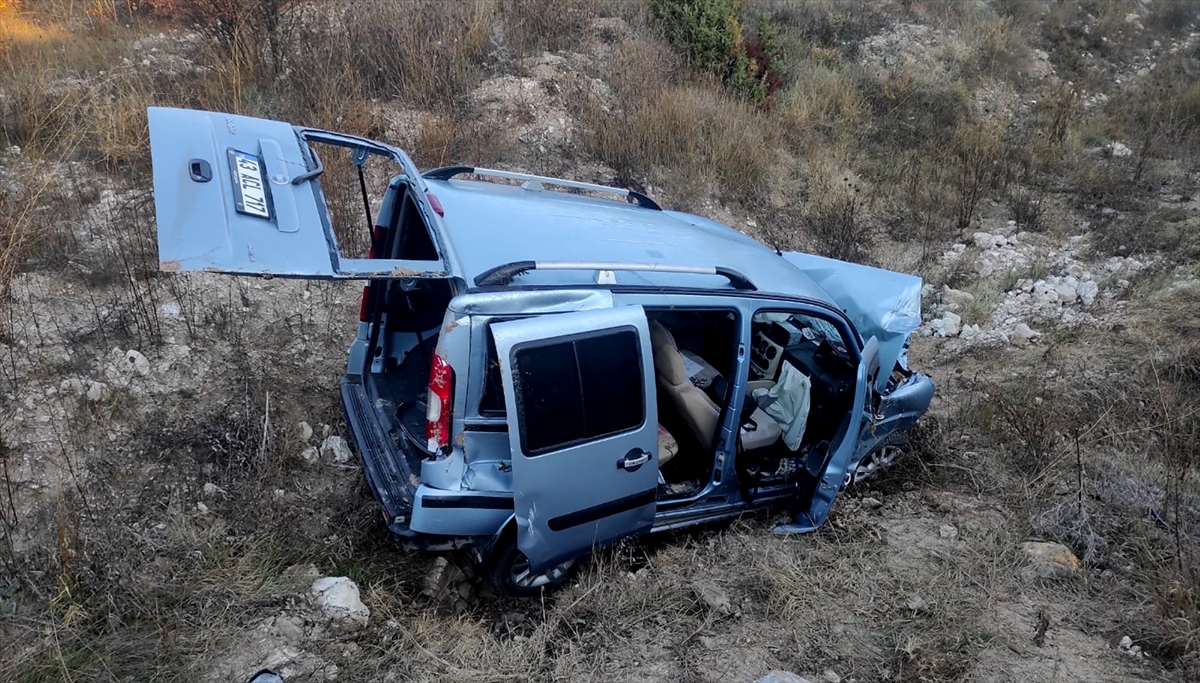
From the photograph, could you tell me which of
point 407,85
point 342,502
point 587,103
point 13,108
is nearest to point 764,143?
point 587,103

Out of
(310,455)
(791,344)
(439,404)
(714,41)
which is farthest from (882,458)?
(714,41)

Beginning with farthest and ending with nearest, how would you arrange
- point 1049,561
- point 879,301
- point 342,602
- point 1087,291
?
point 1087,291 → point 879,301 → point 1049,561 → point 342,602

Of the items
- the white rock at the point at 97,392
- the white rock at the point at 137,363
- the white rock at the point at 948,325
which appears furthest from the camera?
the white rock at the point at 948,325

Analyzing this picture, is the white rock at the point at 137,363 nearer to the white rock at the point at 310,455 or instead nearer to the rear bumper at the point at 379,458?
the white rock at the point at 310,455

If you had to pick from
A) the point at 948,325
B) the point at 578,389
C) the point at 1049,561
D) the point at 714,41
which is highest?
the point at 578,389

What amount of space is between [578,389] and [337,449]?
1.93m

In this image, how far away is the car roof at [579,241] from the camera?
345 cm

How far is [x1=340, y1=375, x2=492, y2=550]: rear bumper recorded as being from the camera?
11.0 ft

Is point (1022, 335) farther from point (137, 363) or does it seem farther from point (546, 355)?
point (137, 363)

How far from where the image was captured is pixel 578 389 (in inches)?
132

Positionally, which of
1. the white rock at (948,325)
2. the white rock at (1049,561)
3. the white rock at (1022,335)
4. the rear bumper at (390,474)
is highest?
the rear bumper at (390,474)

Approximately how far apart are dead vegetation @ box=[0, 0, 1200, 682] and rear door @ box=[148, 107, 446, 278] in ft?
5.26

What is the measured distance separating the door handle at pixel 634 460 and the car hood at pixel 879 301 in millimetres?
1714

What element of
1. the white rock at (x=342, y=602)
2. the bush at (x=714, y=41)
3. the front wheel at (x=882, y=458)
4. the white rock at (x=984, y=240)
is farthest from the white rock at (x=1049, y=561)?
the bush at (x=714, y=41)
